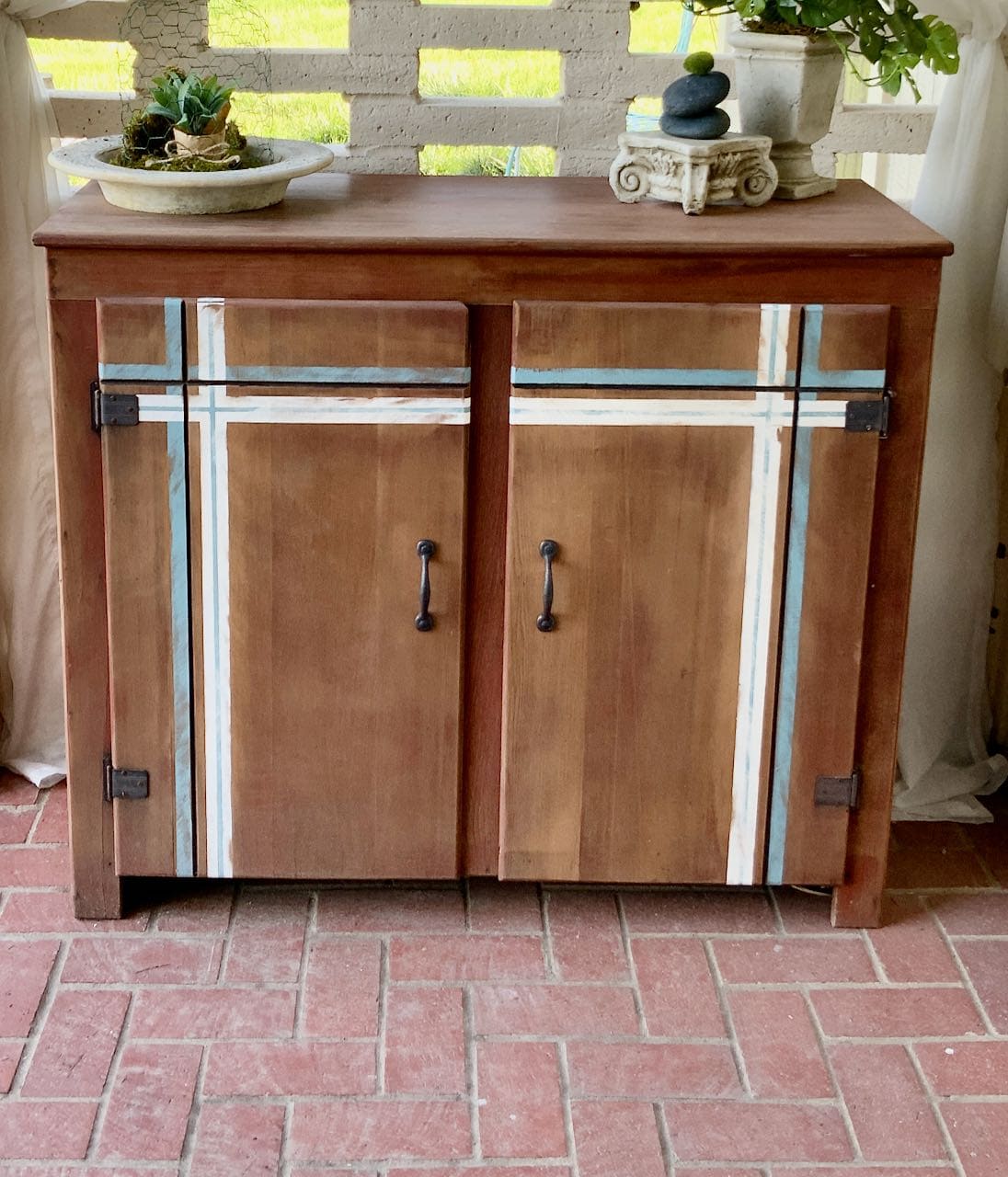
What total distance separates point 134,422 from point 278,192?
1.56 ft

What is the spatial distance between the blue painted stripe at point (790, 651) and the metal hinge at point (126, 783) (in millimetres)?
1126

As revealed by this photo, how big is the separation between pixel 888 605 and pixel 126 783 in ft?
4.54

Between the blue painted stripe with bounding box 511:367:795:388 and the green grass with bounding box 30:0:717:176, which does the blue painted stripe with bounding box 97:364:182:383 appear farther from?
the green grass with bounding box 30:0:717:176

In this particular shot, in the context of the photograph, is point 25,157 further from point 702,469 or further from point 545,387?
point 702,469

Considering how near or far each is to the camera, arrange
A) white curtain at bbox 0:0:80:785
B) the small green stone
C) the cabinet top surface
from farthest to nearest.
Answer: white curtain at bbox 0:0:80:785, the small green stone, the cabinet top surface

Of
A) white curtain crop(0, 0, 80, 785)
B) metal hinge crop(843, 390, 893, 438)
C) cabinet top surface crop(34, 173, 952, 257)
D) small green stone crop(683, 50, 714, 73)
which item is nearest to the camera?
cabinet top surface crop(34, 173, 952, 257)

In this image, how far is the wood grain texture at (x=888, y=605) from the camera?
2.68m

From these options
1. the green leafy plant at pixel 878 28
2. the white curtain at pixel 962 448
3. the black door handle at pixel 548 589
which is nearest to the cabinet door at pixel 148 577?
the black door handle at pixel 548 589

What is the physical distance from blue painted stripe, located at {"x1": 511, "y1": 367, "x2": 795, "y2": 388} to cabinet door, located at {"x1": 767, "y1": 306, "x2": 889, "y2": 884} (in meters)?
0.10

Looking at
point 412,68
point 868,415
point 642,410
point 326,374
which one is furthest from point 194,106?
point 868,415

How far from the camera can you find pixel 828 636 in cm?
281

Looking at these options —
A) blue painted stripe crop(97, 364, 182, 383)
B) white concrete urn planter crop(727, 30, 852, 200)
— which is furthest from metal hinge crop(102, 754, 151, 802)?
white concrete urn planter crop(727, 30, 852, 200)

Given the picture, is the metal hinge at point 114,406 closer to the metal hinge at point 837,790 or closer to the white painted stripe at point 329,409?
Result: the white painted stripe at point 329,409

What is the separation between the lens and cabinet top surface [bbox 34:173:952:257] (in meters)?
2.57
